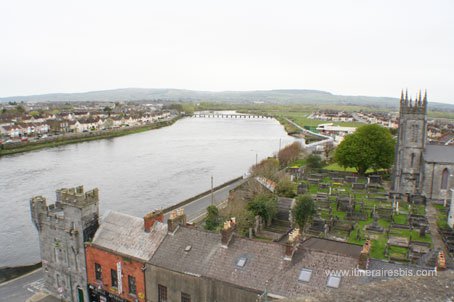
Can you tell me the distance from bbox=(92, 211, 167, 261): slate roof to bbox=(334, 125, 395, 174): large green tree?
39721 mm

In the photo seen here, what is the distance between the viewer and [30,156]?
76.8 metres

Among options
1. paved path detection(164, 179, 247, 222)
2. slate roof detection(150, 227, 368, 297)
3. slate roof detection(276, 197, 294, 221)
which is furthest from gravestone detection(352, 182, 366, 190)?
slate roof detection(150, 227, 368, 297)

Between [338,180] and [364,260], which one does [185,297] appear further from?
[338,180]

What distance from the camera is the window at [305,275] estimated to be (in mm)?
14942

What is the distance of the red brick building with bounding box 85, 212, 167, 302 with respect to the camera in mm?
18234

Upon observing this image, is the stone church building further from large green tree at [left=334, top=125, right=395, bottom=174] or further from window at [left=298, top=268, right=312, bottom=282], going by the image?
window at [left=298, top=268, right=312, bottom=282]

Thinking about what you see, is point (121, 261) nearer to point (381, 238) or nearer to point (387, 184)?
point (381, 238)

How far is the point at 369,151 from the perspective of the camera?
52000 millimetres

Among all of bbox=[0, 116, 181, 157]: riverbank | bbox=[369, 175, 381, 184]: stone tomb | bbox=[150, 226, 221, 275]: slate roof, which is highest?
bbox=[150, 226, 221, 275]: slate roof

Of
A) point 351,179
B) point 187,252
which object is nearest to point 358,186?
point 351,179

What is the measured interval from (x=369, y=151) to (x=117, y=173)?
132 ft

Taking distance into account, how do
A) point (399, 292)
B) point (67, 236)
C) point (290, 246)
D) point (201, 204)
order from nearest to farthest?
point (399, 292), point (290, 246), point (67, 236), point (201, 204)

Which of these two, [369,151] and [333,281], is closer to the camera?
[333,281]

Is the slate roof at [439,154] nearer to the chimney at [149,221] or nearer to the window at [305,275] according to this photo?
the window at [305,275]
